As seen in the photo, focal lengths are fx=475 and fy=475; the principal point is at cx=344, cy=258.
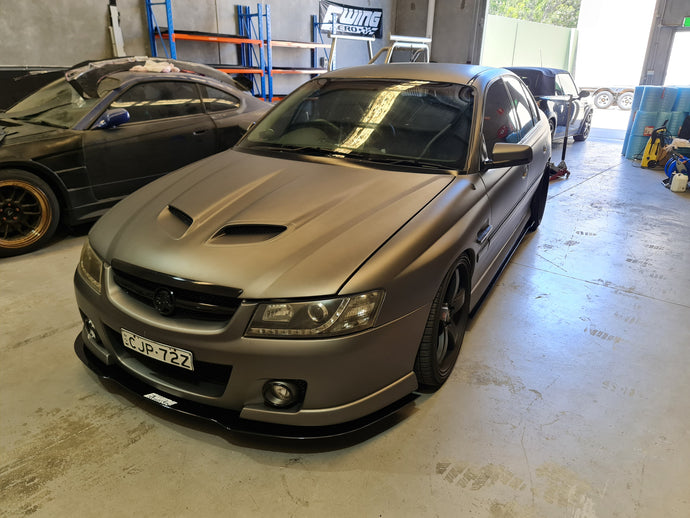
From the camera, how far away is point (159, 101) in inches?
164

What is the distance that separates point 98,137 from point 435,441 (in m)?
3.39

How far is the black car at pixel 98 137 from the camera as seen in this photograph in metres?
3.50

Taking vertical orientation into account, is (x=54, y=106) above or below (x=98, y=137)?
above

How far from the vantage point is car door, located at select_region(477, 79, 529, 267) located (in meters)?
2.39

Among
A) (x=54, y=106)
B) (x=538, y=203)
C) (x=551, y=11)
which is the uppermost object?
(x=551, y=11)

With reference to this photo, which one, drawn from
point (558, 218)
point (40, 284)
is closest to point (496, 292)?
point (558, 218)

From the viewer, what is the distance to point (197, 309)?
1562 mm

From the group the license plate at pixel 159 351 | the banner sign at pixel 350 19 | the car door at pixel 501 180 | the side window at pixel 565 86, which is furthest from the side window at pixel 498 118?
the banner sign at pixel 350 19

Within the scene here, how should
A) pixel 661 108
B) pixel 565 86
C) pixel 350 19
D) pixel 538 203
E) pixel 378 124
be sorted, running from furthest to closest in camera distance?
pixel 350 19 < pixel 565 86 < pixel 661 108 < pixel 538 203 < pixel 378 124

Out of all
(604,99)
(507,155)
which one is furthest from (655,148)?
(604,99)

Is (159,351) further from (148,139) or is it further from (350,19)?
(350,19)

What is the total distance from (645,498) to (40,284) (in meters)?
3.39

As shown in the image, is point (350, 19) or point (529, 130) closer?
point (529, 130)

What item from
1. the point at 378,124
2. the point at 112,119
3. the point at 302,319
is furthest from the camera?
the point at 112,119
